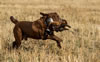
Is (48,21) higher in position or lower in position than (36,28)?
higher

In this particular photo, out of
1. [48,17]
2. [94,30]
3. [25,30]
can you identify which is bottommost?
[94,30]

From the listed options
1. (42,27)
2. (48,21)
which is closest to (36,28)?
(42,27)

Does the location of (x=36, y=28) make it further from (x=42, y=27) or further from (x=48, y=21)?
(x=48, y=21)

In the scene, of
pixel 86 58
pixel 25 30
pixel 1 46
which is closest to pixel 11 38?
pixel 1 46

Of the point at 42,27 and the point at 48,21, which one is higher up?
the point at 48,21

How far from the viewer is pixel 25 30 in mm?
4992

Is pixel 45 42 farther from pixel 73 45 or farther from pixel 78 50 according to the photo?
pixel 78 50

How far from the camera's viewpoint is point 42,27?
4.74m

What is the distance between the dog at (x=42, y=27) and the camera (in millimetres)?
4629

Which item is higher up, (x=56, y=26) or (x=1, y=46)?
(x=56, y=26)

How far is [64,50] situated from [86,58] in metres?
0.66

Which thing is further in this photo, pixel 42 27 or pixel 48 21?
pixel 42 27

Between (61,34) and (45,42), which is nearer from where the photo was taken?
(45,42)

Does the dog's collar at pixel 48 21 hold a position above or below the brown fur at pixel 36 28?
above
